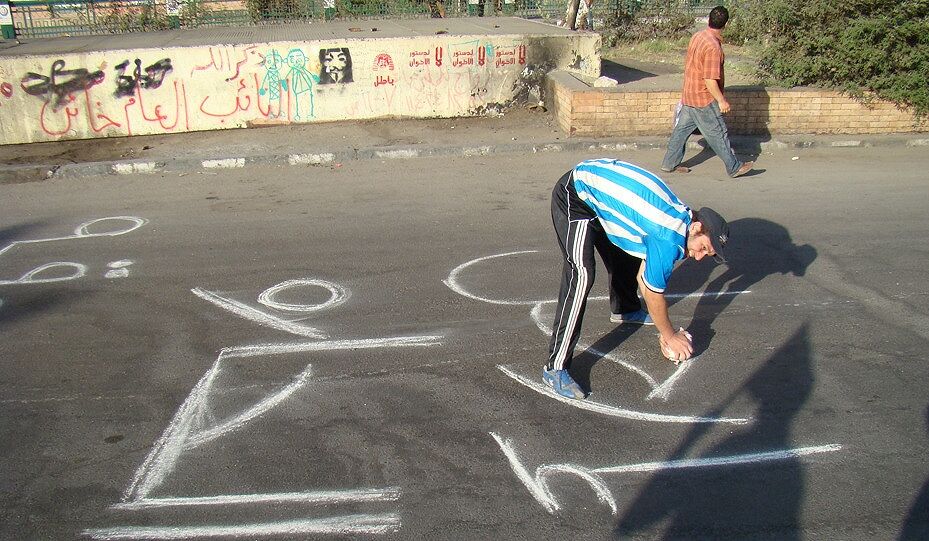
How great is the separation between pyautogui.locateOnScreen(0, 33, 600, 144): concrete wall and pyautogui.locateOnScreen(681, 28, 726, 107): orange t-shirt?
3.20m

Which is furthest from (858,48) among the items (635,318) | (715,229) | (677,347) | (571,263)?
(571,263)

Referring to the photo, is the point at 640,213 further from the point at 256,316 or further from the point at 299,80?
the point at 299,80

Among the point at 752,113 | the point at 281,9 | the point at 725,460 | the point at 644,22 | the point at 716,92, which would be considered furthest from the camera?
the point at 644,22

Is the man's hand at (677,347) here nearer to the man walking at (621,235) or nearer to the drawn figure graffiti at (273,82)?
the man walking at (621,235)

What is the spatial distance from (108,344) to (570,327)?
3.18 meters

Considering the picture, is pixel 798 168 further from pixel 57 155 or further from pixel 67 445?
pixel 57 155

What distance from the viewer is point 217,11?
16656 millimetres

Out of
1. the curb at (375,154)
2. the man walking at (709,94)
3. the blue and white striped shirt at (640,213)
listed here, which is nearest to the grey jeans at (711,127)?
the man walking at (709,94)

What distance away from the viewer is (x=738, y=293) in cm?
589

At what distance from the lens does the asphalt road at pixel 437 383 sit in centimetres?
358

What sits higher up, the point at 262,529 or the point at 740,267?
the point at 740,267

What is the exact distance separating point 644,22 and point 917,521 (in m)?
16.4

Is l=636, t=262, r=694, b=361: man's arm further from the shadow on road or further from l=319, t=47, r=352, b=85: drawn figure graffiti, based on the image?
l=319, t=47, r=352, b=85: drawn figure graffiti

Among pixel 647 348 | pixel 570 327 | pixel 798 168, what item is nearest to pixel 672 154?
pixel 798 168
